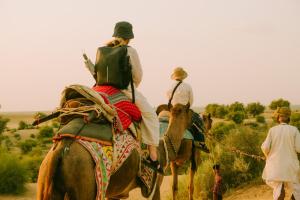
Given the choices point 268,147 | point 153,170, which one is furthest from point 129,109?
point 268,147

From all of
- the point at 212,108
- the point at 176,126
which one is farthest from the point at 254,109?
the point at 176,126

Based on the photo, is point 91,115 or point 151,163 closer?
point 91,115

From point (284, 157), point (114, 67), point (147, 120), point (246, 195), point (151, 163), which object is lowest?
point (246, 195)

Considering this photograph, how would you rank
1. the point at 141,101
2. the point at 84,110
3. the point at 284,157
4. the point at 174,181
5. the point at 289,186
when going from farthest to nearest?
the point at 174,181
the point at 289,186
the point at 284,157
the point at 141,101
the point at 84,110

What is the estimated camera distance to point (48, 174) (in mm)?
5164

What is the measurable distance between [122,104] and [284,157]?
349 cm

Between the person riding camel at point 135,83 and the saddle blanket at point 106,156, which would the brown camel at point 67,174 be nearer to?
the saddle blanket at point 106,156

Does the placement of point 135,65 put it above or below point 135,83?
above

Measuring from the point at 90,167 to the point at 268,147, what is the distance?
4.43 meters

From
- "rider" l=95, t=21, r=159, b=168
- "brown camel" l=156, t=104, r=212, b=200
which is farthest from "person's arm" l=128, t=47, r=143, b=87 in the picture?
"brown camel" l=156, t=104, r=212, b=200

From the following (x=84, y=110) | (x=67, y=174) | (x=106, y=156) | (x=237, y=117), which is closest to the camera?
(x=67, y=174)

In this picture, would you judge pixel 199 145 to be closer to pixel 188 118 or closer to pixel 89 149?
pixel 188 118

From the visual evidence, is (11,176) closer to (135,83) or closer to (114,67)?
(135,83)

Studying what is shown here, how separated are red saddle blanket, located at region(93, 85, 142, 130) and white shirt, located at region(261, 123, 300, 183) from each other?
299cm
